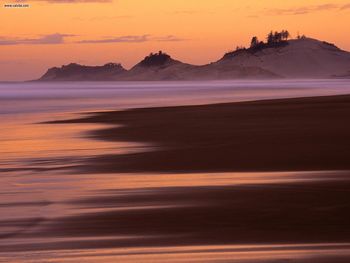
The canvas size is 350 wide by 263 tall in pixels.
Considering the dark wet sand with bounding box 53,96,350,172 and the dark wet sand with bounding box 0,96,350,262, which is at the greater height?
the dark wet sand with bounding box 0,96,350,262

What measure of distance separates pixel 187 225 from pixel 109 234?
92 cm

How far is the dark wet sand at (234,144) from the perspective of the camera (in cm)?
1571

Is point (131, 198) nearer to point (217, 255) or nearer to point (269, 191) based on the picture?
point (269, 191)

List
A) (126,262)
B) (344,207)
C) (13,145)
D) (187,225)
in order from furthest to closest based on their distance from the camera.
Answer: (13,145)
(344,207)
(187,225)
(126,262)

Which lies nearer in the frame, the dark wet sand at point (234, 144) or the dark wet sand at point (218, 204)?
the dark wet sand at point (218, 204)

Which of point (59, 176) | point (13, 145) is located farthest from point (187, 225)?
point (13, 145)

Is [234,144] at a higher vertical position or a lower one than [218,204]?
lower

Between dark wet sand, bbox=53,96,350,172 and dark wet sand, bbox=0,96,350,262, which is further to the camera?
dark wet sand, bbox=53,96,350,172

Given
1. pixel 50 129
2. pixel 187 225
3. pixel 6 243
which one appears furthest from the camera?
pixel 50 129

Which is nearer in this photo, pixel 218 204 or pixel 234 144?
pixel 218 204

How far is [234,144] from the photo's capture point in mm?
20328

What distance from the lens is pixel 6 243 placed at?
332 inches

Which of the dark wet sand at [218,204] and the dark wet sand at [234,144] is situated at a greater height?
the dark wet sand at [218,204]

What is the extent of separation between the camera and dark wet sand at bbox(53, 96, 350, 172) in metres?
15.7
